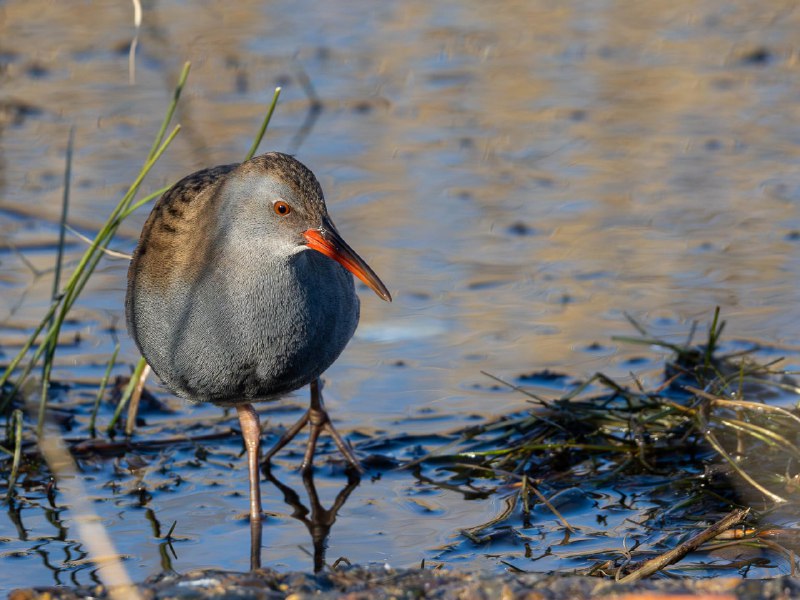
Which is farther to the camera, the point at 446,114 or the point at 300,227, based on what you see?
the point at 446,114

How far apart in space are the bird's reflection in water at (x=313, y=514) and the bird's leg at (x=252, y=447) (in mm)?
49

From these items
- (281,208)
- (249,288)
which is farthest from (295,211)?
(249,288)

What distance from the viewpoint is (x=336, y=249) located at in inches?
161

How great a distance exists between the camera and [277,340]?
13.4 feet

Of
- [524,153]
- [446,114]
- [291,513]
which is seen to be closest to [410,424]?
[291,513]

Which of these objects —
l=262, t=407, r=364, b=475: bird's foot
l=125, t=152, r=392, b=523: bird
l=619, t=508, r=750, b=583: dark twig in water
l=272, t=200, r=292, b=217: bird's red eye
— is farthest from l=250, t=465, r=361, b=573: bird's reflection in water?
l=619, t=508, r=750, b=583: dark twig in water

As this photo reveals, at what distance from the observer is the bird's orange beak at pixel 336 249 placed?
409 centimetres

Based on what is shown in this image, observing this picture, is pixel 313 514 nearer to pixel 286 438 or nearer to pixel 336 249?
pixel 286 438

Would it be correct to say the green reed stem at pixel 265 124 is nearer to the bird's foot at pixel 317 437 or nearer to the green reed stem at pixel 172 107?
the green reed stem at pixel 172 107

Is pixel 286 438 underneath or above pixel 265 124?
underneath

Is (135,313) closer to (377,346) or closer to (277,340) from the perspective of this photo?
(277,340)

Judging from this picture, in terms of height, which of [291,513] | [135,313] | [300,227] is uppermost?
[300,227]

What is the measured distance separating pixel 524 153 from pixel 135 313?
3747 millimetres

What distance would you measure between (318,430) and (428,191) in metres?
2.63
